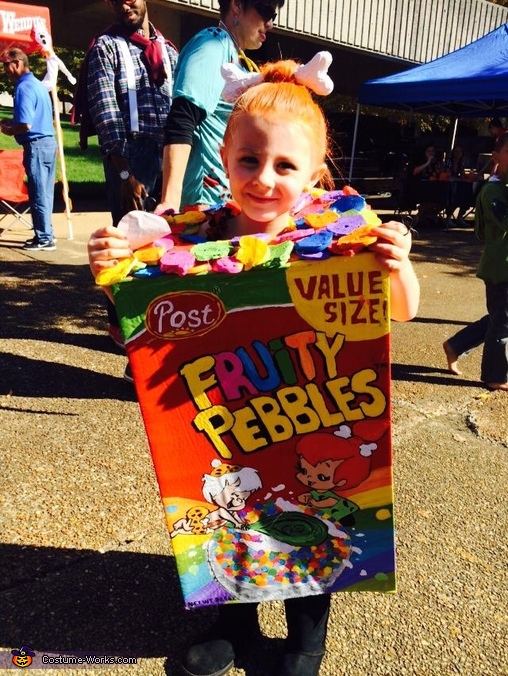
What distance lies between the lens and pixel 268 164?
1.50m

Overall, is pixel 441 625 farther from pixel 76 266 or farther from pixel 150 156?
pixel 76 266

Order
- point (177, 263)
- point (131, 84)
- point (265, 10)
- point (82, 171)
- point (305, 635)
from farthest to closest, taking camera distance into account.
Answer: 1. point (82, 171)
2. point (131, 84)
3. point (265, 10)
4. point (305, 635)
5. point (177, 263)

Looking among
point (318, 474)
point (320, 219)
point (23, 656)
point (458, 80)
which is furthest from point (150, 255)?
point (458, 80)

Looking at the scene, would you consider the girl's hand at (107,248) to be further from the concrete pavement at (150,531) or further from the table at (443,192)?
the table at (443,192)

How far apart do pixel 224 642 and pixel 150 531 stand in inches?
25.8

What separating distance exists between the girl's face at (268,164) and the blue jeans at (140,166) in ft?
6.83

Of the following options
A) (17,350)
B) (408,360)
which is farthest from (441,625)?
(17,350)

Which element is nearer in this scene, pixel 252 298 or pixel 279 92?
pixel 252 298

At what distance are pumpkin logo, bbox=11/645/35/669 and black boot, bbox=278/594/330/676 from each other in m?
0.72

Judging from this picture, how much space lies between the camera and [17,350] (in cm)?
413

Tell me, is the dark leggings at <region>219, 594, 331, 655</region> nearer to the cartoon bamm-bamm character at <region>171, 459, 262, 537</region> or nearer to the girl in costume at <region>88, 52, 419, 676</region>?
the girl in costume at <region>88, 52, 419, 676</region>

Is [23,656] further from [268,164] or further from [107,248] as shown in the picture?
[268,164]

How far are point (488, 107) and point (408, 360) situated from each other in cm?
990

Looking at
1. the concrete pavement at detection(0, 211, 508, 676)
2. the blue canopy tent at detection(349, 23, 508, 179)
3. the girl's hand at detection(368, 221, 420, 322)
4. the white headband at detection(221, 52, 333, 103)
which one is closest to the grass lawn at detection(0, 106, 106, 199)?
the blue canopy tent at detection(349, 23, 508, 179)
